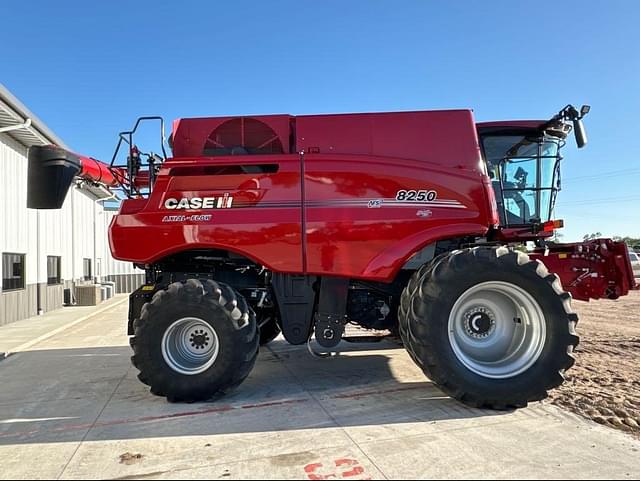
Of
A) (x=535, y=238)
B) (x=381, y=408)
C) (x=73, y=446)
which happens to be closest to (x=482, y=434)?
(x=381, y=408)

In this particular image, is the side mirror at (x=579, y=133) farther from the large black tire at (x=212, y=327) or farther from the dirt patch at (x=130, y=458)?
the dirt patch at (x=130, y=458)

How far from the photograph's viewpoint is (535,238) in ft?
19.8

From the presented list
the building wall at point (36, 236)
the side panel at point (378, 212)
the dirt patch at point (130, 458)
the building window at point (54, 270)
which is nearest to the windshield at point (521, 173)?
the side panel at point (378, 212)

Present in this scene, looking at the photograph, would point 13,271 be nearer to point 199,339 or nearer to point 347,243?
point 199,339

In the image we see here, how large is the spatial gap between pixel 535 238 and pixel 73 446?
5441 millimetres

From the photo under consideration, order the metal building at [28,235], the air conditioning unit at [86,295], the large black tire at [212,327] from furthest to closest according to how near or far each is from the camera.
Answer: the air conditioning unit at [86,295] → the metal building at [28,235] → the large black tire at [212,327]

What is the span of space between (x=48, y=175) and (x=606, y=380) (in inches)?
275

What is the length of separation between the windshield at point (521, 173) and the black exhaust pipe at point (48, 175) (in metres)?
5.06

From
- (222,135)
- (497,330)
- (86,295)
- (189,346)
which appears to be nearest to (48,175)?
(222,135)

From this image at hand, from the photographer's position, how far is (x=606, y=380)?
224 inches

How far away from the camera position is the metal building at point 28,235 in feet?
38.3

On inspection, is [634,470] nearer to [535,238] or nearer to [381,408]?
[381,408]

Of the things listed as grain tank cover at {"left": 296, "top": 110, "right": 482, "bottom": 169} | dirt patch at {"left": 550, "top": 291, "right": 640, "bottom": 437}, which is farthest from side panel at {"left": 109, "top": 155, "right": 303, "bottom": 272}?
dirt patch at {"left": 550, "top": 291, "right": 640, "bottom": 437}

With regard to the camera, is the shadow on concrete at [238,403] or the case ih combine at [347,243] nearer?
the shadow on concrete at [238,403]
